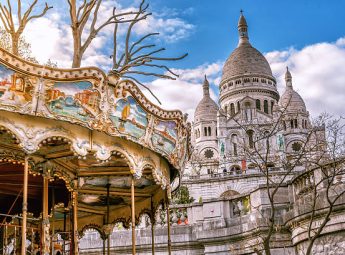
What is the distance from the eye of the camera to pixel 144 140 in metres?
11.5

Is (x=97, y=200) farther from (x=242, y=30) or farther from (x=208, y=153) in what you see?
(x=242, y=30)

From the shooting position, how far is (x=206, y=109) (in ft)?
378

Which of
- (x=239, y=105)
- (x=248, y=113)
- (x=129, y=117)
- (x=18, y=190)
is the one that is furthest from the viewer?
(x=239, y=105)

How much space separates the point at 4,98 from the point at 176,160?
4642mm

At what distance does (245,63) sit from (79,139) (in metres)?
104

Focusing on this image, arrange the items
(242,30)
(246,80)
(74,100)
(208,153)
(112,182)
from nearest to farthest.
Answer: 1. (74,100)
2. (112,182)
3. (208,153)
4. (246,80)
5. (242,30)

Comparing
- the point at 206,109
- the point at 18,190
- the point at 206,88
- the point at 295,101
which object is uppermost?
the point at 206,88

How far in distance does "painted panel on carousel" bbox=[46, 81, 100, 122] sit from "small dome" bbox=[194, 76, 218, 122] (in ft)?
337

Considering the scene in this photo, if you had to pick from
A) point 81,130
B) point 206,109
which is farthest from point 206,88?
point 81,130

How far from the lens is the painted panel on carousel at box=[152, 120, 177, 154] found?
11852 millimetres

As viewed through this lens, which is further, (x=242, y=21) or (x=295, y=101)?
(x=242, y=21)

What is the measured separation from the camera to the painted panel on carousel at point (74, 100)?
991 centimetres

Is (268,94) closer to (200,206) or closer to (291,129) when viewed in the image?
(291,129)

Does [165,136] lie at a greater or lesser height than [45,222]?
greater
